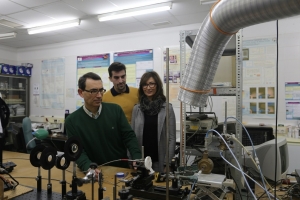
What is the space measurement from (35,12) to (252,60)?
3.31 meters

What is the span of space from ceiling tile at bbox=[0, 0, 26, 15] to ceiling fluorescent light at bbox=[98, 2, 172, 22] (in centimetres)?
110

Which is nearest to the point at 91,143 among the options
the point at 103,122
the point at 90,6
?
the point at 103,122

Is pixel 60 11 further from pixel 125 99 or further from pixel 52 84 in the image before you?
pixel 52 84

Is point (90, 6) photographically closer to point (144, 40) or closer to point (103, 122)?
point (144, 40)

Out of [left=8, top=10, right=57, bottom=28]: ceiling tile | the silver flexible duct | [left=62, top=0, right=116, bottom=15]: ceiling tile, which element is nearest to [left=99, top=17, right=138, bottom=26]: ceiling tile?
[left=62, top=0, right=116, bottom=15]: ceiling tile

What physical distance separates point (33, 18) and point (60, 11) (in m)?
0.62

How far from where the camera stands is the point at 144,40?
13.9ft

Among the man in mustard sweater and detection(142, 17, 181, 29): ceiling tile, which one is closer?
the man in mustard sweater

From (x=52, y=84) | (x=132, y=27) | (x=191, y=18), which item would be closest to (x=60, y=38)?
(x=52, y=84)

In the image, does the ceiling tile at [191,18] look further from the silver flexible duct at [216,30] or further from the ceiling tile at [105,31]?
the silver flexible duct at [216,30]

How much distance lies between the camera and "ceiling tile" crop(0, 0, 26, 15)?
9.85 ft

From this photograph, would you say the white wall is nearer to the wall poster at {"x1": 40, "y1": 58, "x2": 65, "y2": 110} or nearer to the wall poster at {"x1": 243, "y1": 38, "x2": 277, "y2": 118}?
the wall poster at {"x1": 40, "y1": 58, "x2": 65, "y2": 110}

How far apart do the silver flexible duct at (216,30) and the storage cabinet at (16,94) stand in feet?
16.5

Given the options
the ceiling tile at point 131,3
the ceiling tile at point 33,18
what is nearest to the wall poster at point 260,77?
the ceiling tile at point 131,3
